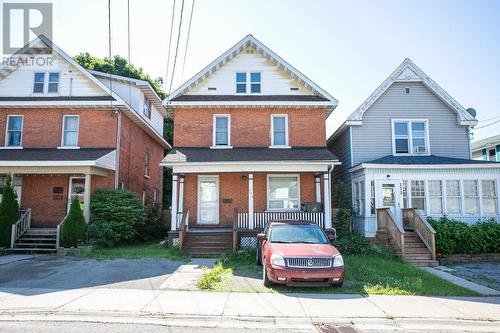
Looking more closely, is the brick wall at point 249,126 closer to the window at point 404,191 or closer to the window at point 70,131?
the window at point 404,191

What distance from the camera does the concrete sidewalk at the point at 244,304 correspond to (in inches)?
270

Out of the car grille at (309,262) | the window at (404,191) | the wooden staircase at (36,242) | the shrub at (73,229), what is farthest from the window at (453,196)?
the wooden staircase at (36,242)

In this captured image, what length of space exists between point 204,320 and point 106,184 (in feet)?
42.5

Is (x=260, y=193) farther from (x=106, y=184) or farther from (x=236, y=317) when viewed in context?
(x=236, y=317)

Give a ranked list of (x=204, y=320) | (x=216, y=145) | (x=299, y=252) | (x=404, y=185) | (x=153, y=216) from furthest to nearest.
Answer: (x=153, y=216) < (x=216, y=145) < (x=404, y=185) < (x=299, y=252) < (x=204, y=320)

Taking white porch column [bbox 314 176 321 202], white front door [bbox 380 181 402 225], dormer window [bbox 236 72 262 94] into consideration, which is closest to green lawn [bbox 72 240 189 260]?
white porch column [bbox 314 176 321 202]

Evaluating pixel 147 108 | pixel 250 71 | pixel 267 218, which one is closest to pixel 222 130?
pixel 250 71

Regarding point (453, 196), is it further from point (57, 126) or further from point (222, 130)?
point (57, 126)

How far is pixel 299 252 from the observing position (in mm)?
8875

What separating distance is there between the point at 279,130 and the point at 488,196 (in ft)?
34.8

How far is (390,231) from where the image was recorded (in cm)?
1445

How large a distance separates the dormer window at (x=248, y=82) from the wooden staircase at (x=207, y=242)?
766cm

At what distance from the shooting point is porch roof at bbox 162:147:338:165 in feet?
51.1

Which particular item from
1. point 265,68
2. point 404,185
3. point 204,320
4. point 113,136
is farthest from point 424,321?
point 113,136
